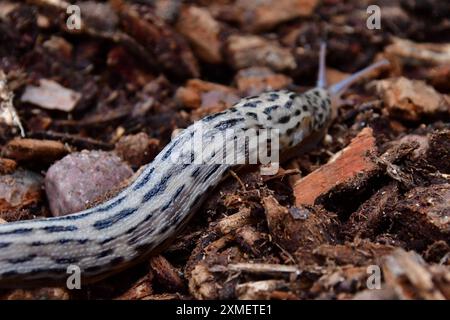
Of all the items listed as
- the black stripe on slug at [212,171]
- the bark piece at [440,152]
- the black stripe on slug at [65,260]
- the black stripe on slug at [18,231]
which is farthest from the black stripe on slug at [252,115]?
the black stripe on slug at [18,231]

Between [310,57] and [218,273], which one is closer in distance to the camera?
[218,273]

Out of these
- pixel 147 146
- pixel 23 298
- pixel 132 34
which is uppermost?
pixel 132 34

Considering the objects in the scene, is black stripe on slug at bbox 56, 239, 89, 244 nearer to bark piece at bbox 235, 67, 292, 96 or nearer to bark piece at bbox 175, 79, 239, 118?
bark piece at bbox 175, 79, 239, 118

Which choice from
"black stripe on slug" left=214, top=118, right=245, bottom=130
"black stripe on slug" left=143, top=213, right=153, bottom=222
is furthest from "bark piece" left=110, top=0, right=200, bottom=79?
"black stripe on slug" left=143, top=213, right=153, bottom=222

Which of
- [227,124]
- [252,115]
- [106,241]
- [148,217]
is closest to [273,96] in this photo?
[252,115]

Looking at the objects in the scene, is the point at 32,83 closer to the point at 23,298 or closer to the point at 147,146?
the point at 147,146

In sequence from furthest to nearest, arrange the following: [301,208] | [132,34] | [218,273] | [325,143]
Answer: [132,34]
[325,143]
[301,208]
[218,273]

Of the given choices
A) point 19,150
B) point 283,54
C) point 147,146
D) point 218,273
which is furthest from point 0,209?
point 283,54
